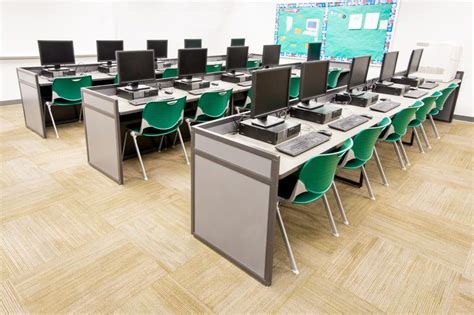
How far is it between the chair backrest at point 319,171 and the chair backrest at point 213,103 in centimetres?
183

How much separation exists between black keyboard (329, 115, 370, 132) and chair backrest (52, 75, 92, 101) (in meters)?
3.14

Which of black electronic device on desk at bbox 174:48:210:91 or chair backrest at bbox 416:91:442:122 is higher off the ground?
black electronic device on desk at bbox 174:48:210:91

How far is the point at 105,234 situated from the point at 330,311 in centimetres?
161

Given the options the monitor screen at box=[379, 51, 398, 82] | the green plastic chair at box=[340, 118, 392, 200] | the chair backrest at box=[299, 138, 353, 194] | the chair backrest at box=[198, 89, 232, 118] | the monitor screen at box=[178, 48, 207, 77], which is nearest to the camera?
the chair backrest at box=[299, 138, 353, 194]

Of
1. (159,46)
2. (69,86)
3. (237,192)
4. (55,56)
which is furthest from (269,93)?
(159,46)

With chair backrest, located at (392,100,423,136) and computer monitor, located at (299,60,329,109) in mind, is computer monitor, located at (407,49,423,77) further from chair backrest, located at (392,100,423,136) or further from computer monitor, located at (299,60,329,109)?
computer monitor, located at (299,60,329,109)

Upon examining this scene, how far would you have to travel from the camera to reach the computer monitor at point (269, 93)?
2273 millimetres

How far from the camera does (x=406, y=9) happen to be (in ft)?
20.1

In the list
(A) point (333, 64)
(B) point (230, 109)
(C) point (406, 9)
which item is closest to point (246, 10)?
(A) point (333, 64)

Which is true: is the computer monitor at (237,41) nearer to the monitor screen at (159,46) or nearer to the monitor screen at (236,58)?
the monitor screen at (159,46)

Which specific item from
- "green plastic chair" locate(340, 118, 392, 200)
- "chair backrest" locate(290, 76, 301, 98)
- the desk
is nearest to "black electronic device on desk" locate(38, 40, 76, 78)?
"chair backrest" locate(290, 76, 301, 98)

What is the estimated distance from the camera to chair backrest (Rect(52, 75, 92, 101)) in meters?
4.08

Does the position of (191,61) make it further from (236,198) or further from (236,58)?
(236,198)

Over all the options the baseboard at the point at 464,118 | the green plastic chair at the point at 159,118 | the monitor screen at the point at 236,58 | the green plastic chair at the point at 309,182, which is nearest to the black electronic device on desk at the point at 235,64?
the monitor screen at the point at 236,58
